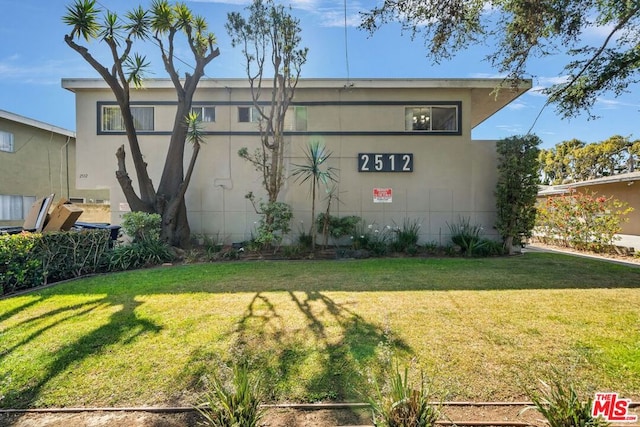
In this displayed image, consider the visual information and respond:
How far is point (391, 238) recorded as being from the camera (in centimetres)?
913

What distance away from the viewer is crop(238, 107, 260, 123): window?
9.47m

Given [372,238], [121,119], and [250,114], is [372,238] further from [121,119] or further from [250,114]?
[121,119]

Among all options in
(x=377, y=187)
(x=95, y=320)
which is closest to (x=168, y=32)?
(x=377, y=187)

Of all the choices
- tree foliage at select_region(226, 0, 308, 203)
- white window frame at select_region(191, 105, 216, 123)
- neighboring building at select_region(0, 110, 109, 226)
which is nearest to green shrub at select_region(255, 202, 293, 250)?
tree foliage at select_region(226, 0, 308, 203)

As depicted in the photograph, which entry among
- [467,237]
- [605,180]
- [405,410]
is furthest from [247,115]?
[605,180]

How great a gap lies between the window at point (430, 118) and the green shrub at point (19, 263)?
917 cm

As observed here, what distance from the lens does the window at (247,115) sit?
31.1 feet

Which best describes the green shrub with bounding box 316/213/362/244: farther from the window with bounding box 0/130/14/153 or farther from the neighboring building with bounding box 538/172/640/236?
the window with bounding box 0/130/14/153

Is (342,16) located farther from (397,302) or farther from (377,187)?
(397,302)

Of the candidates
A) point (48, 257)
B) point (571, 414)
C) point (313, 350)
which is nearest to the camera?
point (571, 414)

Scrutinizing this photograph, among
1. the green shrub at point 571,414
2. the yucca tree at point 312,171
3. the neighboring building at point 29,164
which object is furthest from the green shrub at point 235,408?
the neighboring building at point 29,164

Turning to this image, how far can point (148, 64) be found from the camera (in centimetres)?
845

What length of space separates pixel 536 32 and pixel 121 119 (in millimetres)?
10834

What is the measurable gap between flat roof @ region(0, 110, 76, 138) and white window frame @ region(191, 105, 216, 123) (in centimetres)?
1005
